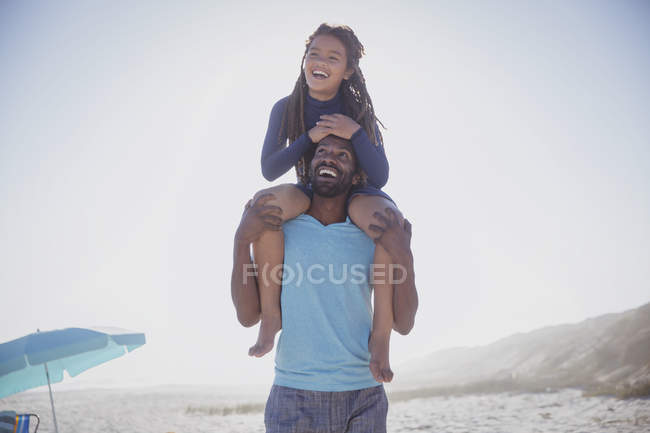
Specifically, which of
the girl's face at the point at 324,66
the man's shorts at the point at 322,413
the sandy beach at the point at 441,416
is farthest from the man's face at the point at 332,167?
the sandy beach at the point at 441,416

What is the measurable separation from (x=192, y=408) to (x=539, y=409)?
10.6 m

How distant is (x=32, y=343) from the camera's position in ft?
22.1

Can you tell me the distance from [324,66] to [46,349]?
20.7 ft

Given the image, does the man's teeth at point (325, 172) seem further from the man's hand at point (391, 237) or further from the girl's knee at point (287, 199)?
the man's hand at point (391, 237)

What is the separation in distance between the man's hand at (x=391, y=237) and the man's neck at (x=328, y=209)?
255mm

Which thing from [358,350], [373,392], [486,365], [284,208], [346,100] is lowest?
[486,365]

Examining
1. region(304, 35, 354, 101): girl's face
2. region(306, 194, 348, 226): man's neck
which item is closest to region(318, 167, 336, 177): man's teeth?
region(306, 194, 348, 226): man's neck

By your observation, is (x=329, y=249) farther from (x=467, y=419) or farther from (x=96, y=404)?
(x=96, y=404)

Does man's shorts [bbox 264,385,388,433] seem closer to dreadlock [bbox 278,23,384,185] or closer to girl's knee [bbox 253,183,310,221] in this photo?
girl's knee [bbox 253,183,310,221]

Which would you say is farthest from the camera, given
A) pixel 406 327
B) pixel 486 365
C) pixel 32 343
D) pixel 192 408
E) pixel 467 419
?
pixel 486 365

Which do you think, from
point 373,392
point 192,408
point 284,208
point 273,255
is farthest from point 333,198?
point 192,408

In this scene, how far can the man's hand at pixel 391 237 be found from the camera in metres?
2.07

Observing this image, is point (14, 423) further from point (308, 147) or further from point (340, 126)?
point (340, 126)

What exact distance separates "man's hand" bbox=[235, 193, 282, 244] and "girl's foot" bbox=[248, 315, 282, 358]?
40 cm
